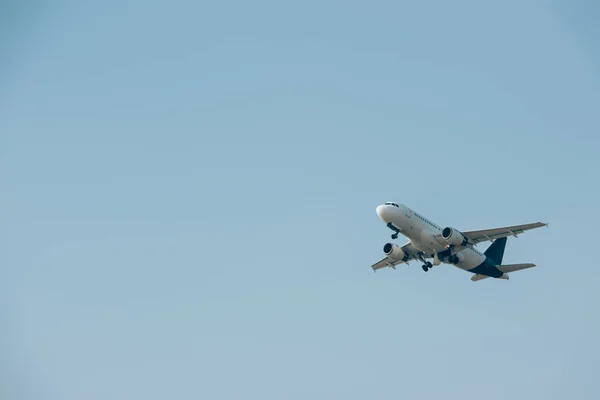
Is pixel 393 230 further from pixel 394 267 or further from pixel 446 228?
pixel 394 267

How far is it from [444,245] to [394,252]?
278 inches

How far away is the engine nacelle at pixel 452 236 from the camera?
87875mm

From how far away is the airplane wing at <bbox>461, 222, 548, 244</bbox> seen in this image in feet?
284

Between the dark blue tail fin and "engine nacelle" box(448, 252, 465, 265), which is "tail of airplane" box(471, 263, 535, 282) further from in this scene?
"engine nacelle" box(448, 252, 465, 265)

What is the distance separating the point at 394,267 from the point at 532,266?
14.3 meters

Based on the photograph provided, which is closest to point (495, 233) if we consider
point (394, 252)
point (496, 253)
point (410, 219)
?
point (410, 219)

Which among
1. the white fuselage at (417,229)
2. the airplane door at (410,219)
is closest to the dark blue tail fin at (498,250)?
the white fuselage at (417,229)

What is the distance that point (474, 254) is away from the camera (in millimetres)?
93188

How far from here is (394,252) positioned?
310ft

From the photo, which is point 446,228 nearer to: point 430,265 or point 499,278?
point 430,265

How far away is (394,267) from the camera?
322 feet

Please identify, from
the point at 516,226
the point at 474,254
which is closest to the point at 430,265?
the point at 474,254

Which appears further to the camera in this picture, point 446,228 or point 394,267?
point 394,267

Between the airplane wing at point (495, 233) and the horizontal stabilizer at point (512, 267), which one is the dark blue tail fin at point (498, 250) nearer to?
the horizontal stabilizer at point (512, 267)
